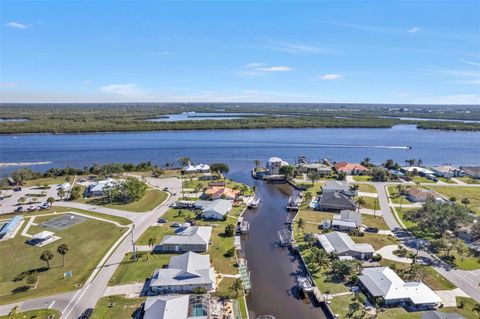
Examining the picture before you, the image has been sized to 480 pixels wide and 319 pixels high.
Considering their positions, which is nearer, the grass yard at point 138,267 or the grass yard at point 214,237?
the grass yard at point 138,267

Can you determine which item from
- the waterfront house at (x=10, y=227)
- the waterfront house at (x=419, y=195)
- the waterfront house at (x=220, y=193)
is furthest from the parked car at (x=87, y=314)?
the waterfront house at (x=419, y=195)

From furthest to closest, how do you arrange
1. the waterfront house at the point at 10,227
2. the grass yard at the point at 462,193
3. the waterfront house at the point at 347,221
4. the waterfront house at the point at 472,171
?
1. the waterfront house at the point at 472,171
2. the grass yard at the point at 462,193
3. the waterfront house at the point at 347,221
4. the waterfront house at the point at 10,227

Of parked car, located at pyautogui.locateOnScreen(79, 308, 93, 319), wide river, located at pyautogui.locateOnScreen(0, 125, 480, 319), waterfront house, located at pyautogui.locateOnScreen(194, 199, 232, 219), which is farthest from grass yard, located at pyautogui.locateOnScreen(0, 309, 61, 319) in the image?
waterfront house, located at pyautogui.locateOnScreen(194, 199, 232, 219)

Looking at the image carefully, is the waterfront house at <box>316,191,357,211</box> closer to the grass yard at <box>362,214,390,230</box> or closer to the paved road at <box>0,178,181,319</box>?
the grass yard at <box>362,214,390,230</box>

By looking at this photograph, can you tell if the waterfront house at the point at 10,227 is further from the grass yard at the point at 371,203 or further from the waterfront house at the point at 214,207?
the grass yard at the point at 371,203

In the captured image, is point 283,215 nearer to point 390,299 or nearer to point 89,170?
point 390,299
